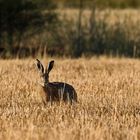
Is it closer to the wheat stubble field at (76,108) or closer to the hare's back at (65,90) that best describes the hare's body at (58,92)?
the hare's back at (65,90)

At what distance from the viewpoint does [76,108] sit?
8.19 metres

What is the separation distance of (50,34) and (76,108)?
12814mm

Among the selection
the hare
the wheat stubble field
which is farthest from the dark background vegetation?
the hare

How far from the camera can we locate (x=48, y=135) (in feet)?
21.1

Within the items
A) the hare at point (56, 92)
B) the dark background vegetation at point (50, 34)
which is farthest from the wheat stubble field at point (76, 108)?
the dark background vegetation at point (50, 34)

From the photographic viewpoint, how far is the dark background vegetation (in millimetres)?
19750

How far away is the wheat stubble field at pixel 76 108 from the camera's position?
6.67 meters

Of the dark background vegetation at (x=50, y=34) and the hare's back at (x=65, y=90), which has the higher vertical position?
the dark background vegetation at (x=50, y=34)

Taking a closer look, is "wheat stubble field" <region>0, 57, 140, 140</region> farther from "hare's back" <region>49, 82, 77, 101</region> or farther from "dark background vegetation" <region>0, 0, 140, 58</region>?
"dark background vegetation" <region>0, 0, 140, 58</region>

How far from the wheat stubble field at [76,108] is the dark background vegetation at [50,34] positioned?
6432 mm

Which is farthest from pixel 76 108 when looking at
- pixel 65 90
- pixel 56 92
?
pixel 56 92

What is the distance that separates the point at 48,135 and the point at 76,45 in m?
13.4

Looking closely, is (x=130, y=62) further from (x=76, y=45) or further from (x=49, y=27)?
(x=49, y=27)

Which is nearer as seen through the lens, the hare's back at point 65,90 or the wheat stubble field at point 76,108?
the wheat stubble field at point 76,108
